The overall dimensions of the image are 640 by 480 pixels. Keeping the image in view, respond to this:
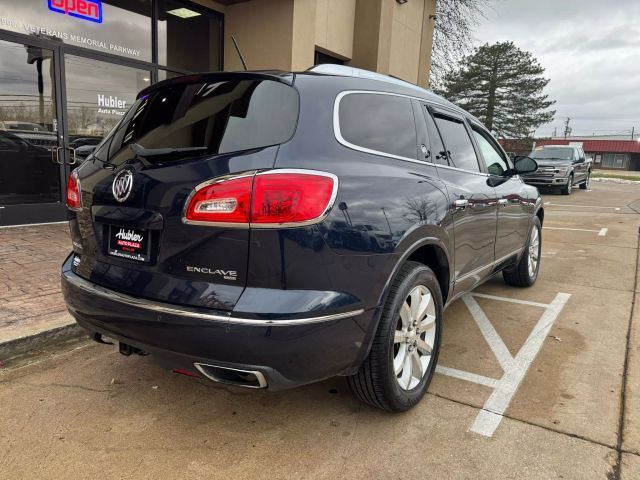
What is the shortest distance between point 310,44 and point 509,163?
19.2ft

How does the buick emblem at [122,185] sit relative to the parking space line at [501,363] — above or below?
above

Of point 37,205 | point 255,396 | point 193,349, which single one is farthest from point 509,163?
point 37,205

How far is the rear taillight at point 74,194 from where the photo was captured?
8.72 feet

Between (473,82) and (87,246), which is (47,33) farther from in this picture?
(473,82)

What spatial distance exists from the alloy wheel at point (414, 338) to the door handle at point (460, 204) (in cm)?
61

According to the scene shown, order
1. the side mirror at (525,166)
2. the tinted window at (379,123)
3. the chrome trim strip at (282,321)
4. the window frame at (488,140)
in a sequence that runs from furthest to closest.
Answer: the side mirror at (525,166)
the window frame at (488,140)
the tinted window at (379,123)
the chrome trim strip at (282,321)

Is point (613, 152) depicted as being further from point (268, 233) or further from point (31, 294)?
point (268, 233)

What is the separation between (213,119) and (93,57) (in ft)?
21.3

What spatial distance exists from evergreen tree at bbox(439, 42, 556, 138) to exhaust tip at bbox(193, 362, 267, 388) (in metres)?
40.1

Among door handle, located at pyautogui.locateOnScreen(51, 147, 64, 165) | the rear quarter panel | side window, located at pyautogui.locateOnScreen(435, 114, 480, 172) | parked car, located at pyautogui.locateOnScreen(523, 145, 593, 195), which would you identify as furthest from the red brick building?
the rear quarter panel

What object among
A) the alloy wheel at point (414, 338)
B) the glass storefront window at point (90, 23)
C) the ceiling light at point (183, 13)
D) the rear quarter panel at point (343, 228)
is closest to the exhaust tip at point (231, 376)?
the rear quarter panel at point (343, 228)

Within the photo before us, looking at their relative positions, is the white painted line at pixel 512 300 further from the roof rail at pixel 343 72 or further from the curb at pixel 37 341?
the curb at pixel 37 341

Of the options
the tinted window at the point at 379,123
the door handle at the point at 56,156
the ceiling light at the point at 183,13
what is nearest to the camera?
the tinted window at the point at 379,123

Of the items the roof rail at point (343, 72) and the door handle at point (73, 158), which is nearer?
the roof rail at point (343, 72)
